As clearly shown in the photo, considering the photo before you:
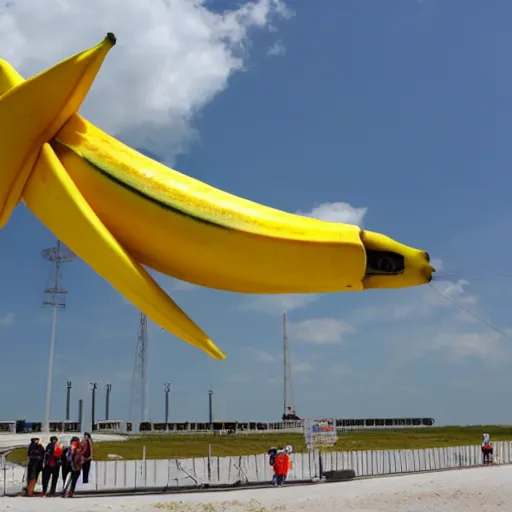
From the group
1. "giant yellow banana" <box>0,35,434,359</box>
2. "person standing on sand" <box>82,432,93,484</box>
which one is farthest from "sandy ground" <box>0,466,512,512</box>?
"giant yellow banana" <box>0,35,434,359</box>

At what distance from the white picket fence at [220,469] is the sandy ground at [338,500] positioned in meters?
1.94

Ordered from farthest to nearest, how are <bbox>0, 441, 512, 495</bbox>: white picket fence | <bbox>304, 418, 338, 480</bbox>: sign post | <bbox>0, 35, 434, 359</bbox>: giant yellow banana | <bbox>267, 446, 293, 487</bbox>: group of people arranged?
<bbox>304, 418, 338, 480</bbox>: sign post < <bbox>267, 446, 293, 487</bbox>: group of people < <bbox>0, 441, 512, 495</bbox>: white picket fence < <bbox>0, 35, 434, 359</bbox>: giant yellow banana

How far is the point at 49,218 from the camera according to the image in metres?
4.30

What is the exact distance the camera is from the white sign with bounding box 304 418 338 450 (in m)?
20.9

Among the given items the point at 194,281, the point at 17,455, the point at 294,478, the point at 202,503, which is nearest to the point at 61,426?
the point at 17,455

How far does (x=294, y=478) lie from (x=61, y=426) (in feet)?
146

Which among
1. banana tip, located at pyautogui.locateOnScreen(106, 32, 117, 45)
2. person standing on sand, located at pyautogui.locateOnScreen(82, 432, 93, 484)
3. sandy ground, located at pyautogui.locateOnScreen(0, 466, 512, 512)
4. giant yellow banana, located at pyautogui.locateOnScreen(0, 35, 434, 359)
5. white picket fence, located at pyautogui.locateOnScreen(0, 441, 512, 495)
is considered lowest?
sandy ground, located at pyautogui.locateOnScreen(0, 466, 512, 512)

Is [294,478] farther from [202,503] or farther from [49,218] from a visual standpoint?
[49,218]

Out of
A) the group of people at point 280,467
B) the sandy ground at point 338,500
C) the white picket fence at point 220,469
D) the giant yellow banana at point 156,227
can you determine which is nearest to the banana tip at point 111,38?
the giant yellow banana at point 156,227

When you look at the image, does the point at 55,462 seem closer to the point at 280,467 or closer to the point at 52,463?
the point at 52,463

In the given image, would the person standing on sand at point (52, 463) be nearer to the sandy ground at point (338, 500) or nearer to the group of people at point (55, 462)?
the group of people at point (55, 462)

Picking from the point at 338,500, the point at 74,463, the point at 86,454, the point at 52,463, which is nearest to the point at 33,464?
the point at 52,463

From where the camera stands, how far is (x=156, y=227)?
4238mm

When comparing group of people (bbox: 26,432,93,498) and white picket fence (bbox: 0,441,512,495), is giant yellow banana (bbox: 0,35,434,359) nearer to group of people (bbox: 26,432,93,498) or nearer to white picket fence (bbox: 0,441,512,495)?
group of people (bbox: 26,432,93,498)
